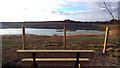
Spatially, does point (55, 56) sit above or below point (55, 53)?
below

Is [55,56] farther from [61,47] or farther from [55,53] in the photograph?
[61,47]

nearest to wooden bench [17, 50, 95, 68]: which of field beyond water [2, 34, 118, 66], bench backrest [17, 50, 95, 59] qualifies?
bench backrest [17, 50, 95, 59]

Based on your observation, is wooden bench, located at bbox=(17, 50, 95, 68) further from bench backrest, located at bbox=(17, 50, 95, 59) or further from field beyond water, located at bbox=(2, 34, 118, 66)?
field beyond water, located at bbox=(2, 34, 118, 66)

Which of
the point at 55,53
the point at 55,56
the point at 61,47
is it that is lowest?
the point at 61,47

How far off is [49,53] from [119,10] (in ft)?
19.5

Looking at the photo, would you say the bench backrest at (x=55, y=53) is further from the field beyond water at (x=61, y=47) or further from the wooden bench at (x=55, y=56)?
the field beyond water at (x=61, y=47)

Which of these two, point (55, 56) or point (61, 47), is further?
point (61, 47)

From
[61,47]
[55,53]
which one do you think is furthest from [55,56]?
[61,47]

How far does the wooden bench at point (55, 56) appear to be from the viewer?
118 inches

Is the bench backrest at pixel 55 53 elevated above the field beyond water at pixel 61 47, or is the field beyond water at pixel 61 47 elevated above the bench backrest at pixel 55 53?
the bench backrest at pixel 55 53

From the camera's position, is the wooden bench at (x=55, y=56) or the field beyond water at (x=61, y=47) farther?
the field beyond water at (x=61, y=47)

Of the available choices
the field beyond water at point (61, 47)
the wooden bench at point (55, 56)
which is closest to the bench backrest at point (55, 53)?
the wooden bench at point (55, 56)

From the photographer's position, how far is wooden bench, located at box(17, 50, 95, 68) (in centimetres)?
299

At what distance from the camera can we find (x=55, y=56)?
3090 millimetres
